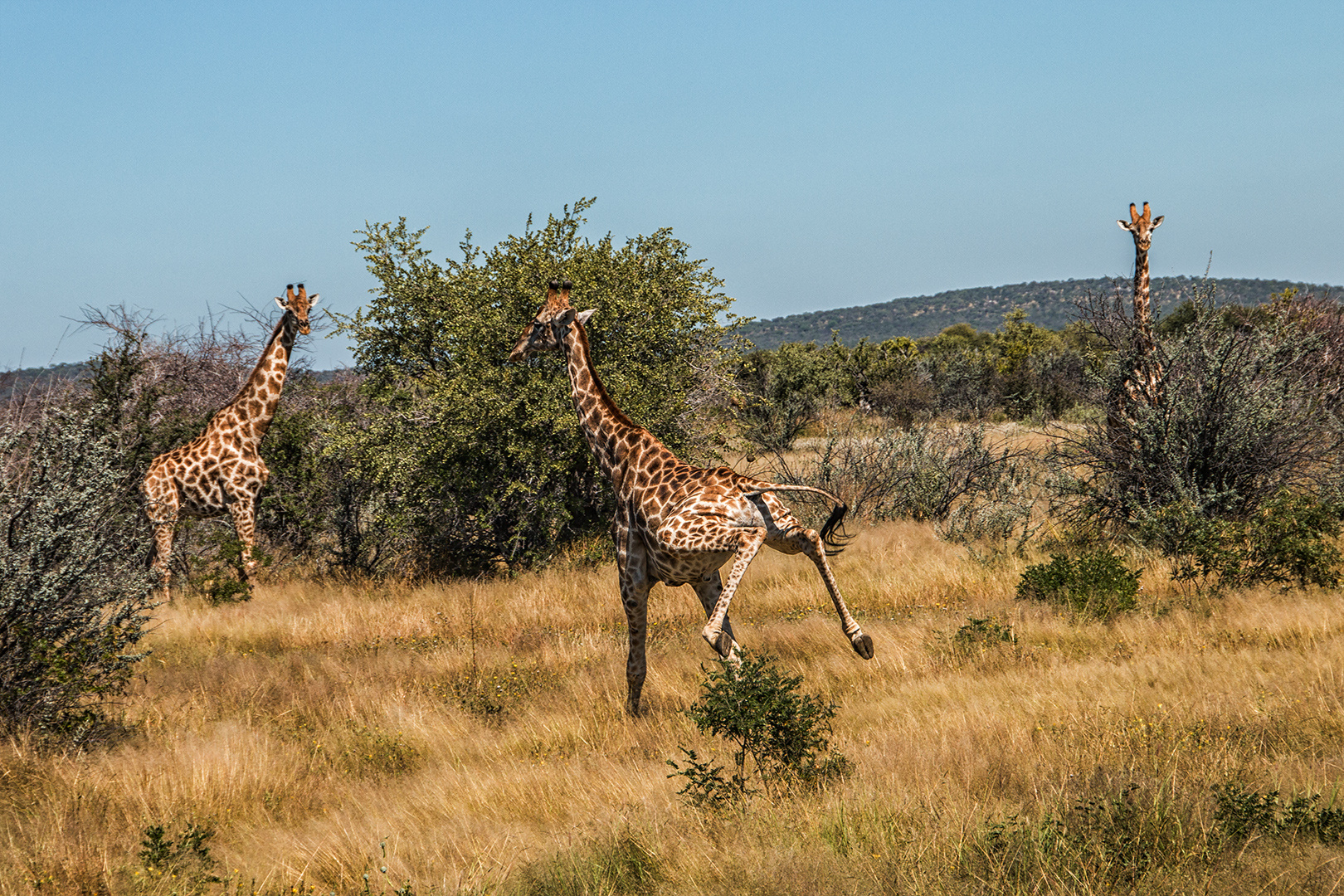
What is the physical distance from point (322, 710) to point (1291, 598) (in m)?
8.44

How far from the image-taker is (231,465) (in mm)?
12547

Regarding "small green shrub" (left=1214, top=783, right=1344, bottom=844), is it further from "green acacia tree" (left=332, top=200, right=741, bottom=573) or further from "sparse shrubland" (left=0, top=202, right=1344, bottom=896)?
"green acacia tree" (left=332, top=200, right=741, bottom=573)

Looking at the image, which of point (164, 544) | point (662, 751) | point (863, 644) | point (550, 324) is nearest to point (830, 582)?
point (863, 644)

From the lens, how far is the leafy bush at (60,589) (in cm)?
713

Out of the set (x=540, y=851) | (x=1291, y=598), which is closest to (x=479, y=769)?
(x=540, y=851)

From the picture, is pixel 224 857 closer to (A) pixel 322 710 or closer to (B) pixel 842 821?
(A) pixel 322 710

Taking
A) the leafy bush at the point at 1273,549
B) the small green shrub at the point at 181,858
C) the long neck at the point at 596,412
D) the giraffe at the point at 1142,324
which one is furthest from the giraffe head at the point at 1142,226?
the small green shrub at the point at 181,858

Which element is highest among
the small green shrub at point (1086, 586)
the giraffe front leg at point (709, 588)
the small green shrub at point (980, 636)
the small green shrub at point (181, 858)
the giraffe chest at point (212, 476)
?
the giraffe chest at point (212, 476)

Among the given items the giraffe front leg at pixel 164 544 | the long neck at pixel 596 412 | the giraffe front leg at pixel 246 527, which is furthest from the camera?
the giraffe front leg at pixel 246 527

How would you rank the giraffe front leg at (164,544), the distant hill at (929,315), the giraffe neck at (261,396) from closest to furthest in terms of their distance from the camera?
the giraffe front leg at (164,544) → the giraffe neck at (261,396) → the distant hill at (929,315)

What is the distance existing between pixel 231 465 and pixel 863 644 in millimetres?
8495

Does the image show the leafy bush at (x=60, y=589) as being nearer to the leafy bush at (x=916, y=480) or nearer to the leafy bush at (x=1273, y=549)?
the leafy bush at (x=916, y=480)

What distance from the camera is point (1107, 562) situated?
389 inches

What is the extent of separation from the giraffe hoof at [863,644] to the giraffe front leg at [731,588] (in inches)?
35.7
